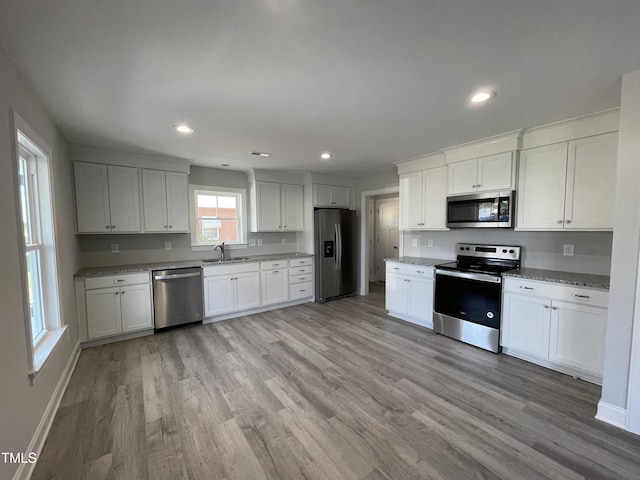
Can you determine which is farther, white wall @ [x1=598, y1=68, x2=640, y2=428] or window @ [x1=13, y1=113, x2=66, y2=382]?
window @ [x1=13, y1=113, x2=66, y2=382]

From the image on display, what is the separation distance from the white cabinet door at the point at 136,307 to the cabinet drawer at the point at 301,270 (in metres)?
2.18

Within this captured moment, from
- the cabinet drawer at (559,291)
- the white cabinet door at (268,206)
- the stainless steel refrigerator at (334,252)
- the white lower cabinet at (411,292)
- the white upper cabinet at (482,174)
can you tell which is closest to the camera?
the cabinet drawer at (559,291)

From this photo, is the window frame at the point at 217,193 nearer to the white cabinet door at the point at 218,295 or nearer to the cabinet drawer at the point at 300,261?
the white cabinet door at the point at 218,295

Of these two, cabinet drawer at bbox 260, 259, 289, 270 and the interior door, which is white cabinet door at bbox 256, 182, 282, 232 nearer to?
cabinet drawer at bbox 260, 259, 289, 270

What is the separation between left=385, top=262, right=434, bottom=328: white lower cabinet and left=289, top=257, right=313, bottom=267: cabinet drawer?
1521mm

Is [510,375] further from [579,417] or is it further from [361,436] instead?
[361,436]

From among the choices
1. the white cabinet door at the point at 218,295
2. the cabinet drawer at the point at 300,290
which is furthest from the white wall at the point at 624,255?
the white cabinet door at the point at 218,295

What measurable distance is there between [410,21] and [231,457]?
2.66 m

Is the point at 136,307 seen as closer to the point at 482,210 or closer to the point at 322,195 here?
the point at 322,195

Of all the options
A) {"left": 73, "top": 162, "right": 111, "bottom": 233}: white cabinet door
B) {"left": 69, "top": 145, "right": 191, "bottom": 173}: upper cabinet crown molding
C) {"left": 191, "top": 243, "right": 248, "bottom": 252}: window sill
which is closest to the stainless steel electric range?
{"left": 191, "top": 243, "right": 248, "bottom": 252}: window sill

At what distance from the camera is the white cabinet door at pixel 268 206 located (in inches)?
189

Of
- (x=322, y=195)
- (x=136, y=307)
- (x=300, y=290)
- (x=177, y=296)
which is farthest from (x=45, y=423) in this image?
(x=322, y=195)

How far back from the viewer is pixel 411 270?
387 centimetres

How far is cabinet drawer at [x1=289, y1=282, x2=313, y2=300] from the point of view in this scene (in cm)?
484
